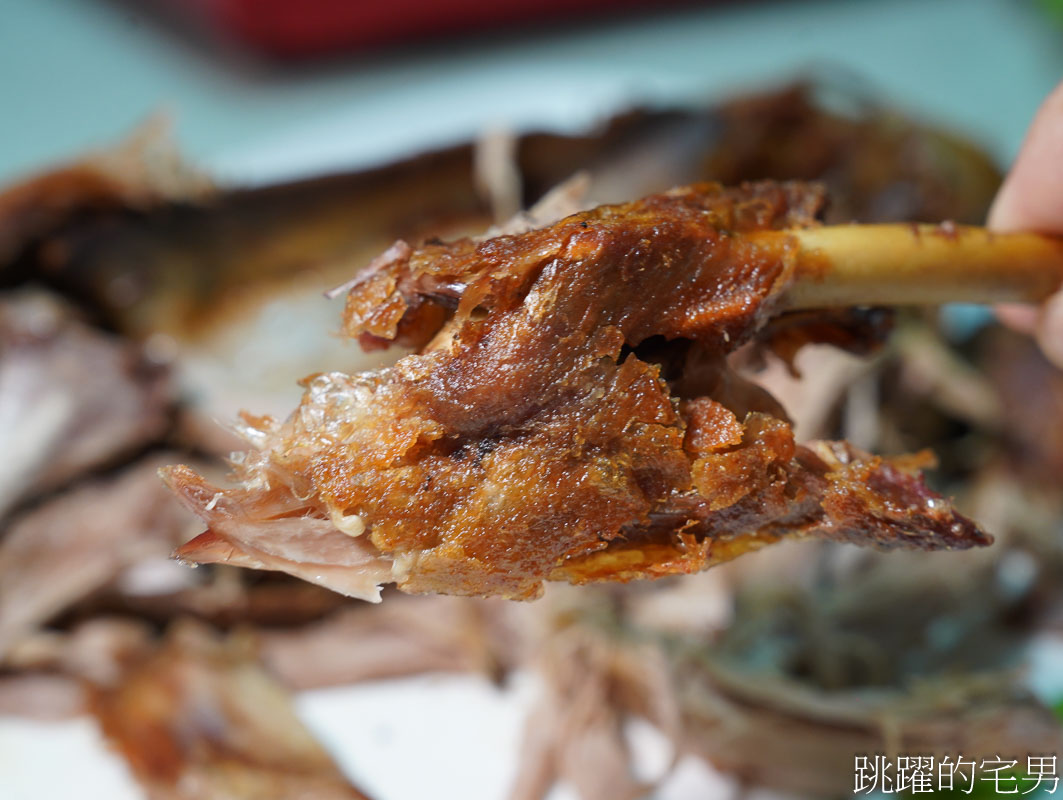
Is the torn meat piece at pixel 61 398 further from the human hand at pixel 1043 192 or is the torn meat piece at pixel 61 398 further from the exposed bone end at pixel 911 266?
the human hand at pixel 1043 192

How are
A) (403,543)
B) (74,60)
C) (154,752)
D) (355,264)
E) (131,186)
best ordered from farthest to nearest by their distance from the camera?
(74,60), (355,264), (131,186), (154,752), (403,543)

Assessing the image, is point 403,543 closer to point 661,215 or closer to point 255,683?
point 661,215

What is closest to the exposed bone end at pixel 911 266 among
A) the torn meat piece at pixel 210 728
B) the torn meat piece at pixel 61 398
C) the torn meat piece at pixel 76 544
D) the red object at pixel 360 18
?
the torn meat piece at pixel 210 728

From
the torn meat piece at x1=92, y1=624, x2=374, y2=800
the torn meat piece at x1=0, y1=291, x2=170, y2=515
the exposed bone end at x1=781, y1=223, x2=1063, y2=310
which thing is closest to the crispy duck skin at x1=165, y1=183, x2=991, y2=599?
the exposed bone end at x1=781, y1=223, x2=1063, y2=310

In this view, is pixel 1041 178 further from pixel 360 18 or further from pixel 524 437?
pixel 360 18

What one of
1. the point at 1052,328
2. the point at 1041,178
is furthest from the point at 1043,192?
the point at 1052,328

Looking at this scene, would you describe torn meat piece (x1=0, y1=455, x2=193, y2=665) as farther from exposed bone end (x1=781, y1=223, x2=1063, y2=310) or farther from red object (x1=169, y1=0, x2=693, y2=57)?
red object (x1=169, y1=0, x2=693, y2=57)

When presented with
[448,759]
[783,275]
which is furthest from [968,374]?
[448,759]
